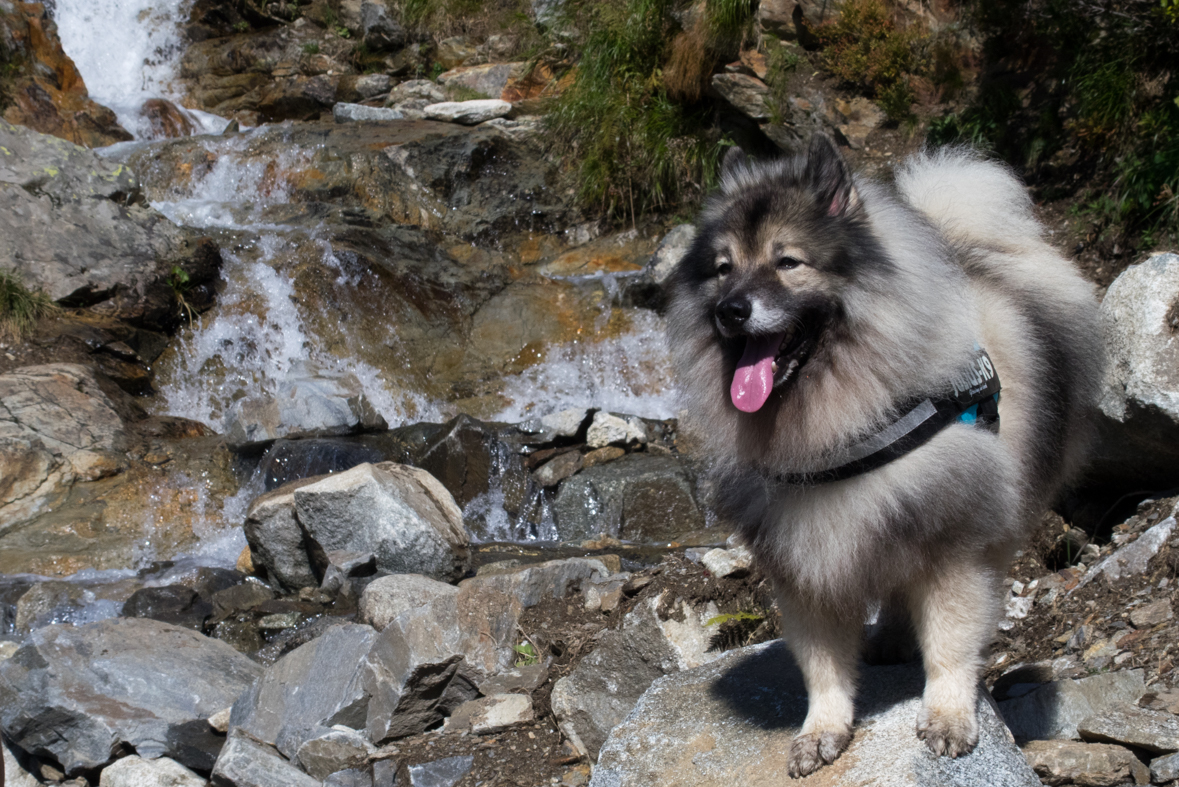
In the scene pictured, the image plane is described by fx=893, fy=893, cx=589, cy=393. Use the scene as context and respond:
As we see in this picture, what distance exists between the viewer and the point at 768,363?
7.90 ft

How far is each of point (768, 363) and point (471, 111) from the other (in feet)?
36.7

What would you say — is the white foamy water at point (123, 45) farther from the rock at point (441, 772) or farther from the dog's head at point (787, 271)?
the dog's head at point (787, 271)

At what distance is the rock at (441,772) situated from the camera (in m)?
3.32

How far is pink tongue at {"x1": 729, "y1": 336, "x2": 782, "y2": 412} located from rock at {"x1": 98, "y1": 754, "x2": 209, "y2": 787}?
279 cm

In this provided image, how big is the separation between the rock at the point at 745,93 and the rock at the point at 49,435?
6.86m

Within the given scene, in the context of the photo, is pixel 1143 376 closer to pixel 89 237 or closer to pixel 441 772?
pixel 441 772

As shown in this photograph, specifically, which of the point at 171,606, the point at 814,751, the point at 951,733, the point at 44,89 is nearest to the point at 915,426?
the point at 951,733

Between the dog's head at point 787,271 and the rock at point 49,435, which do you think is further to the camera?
the rock at point 49,435

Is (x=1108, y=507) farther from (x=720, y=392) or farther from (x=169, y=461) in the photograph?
(x=169, y=461)

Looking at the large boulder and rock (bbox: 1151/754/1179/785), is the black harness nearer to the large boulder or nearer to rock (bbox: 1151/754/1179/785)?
rock (bbox: 1151/754/1179/785)

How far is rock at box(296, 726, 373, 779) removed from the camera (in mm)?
3473

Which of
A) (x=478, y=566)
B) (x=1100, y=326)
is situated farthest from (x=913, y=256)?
(x=478, y=566)

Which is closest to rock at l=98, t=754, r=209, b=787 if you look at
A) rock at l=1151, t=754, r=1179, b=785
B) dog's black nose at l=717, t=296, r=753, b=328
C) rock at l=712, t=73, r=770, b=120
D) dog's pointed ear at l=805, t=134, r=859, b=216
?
dog's black nose at l=717, t=296, r=753, b=328

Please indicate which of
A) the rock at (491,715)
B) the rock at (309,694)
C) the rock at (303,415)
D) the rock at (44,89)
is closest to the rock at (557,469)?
the rock at (303,415)
